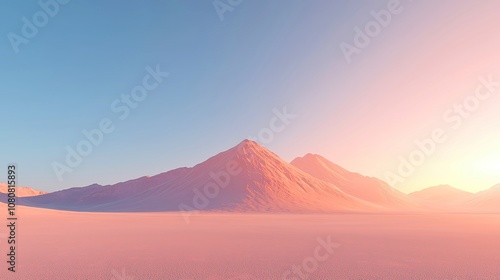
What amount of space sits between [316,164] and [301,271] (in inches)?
7435

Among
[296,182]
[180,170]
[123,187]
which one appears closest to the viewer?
[296,182]

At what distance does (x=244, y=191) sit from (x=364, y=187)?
321 feet

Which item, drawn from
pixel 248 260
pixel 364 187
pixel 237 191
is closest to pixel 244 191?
pixel 237 191

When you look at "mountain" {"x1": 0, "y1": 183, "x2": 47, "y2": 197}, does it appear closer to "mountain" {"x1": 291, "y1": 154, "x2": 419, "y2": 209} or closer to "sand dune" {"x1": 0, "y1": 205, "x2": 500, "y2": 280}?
"mountain" {"x1": 291, "y1": 154, "x2": 419, "y2": 209}

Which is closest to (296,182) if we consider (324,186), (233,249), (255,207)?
(324,186)

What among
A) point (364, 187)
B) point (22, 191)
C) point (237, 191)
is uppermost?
point (22, 191)

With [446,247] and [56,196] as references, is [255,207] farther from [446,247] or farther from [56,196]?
[56,196]

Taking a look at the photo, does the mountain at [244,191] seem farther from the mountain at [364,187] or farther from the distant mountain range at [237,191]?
the mountain at [364,187]

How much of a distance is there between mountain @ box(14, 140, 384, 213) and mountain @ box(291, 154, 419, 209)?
4852 centimetres

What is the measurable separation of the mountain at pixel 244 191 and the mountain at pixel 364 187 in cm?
4852

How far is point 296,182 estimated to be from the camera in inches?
4252

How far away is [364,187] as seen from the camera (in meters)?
169

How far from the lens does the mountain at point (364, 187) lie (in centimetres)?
15488

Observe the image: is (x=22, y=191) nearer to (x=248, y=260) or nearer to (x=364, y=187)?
(x=364, y=187)
